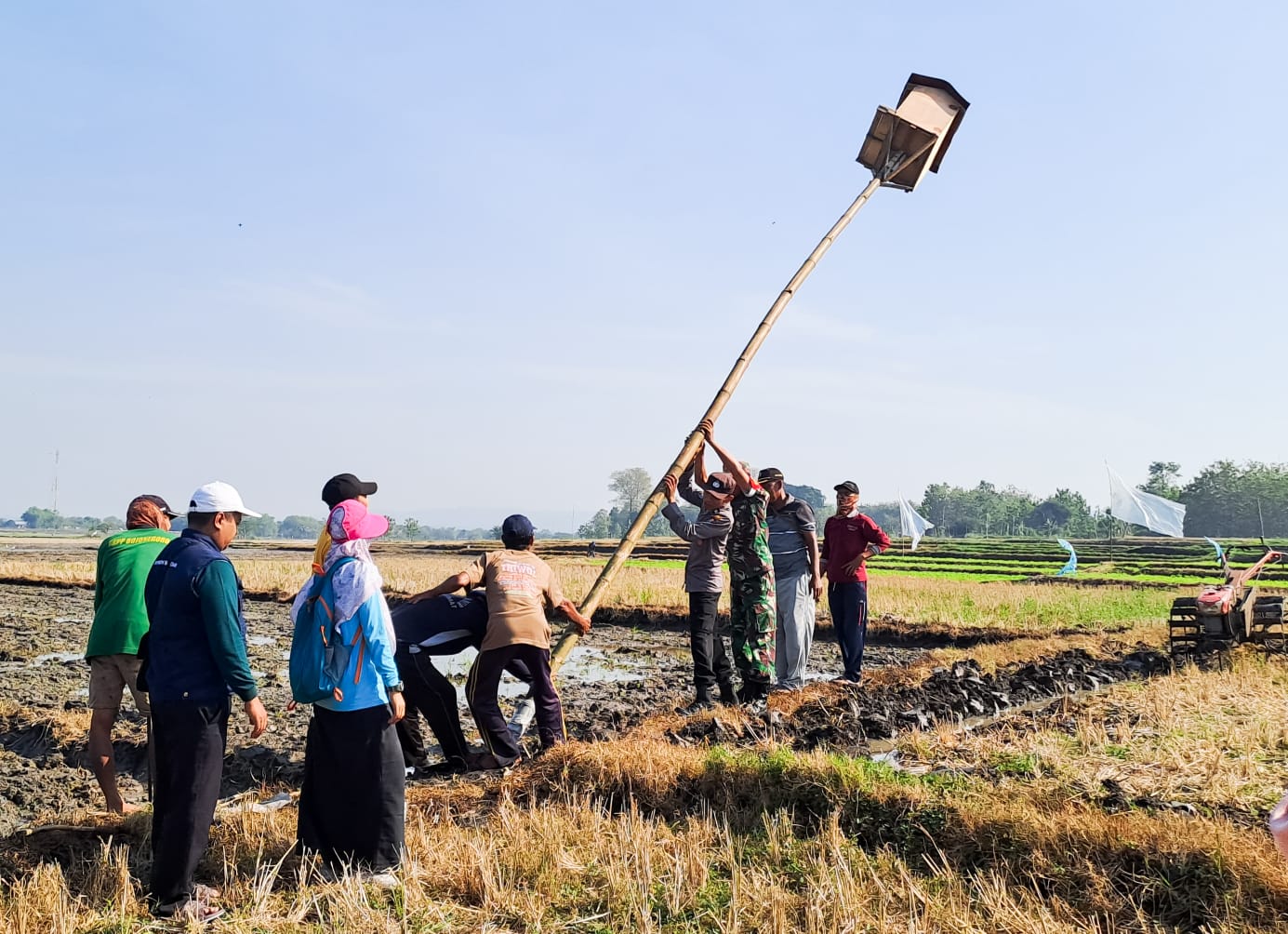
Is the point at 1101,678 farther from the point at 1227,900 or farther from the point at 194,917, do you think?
the point at 194,917

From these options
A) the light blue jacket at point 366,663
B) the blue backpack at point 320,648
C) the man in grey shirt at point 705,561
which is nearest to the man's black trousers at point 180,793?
the blue backpack at point 320,648

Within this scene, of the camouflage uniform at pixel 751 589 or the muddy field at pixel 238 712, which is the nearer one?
the muddy field at pixel 238 712

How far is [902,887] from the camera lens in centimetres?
376

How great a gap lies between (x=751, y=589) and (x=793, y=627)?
1.03 m

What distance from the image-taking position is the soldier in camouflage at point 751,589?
7238 millimetres

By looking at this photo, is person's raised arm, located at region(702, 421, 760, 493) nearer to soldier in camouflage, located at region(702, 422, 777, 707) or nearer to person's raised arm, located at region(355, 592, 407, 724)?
soldier in camouflage, located at region(702, 422, 777, 707)

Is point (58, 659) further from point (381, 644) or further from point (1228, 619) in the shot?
point (1228, 619)

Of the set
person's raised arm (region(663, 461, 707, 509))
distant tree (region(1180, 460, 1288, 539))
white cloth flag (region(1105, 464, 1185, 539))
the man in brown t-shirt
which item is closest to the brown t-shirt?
the man in brown t-shirt

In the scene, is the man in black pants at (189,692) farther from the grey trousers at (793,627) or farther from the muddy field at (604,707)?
the grey trousers at (793,627)

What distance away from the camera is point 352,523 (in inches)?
157

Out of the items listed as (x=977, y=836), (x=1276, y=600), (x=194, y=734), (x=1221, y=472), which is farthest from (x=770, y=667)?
(x=1221, y=472)

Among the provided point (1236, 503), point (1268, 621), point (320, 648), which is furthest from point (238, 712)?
point (1236, 503)

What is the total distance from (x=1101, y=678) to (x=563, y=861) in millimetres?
6903

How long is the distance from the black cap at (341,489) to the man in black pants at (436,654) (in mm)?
1677
